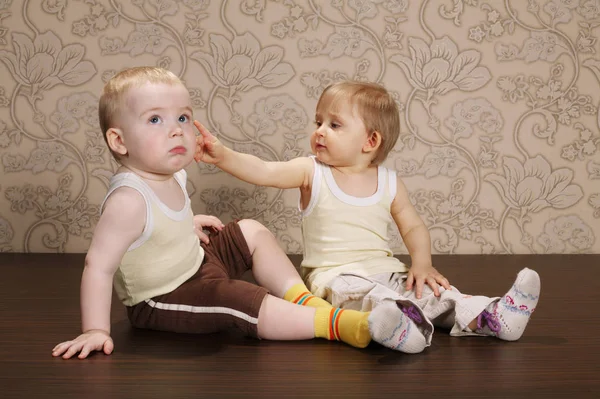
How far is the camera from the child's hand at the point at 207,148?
1.53 metres

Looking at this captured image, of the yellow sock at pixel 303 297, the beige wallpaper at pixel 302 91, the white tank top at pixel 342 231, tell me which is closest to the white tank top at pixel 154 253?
the yellow sock at pixel 303 297

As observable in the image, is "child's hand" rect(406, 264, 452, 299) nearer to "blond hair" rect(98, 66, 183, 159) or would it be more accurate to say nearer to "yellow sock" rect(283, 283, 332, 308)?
"yellow sock" rect(283, 283, 332, 308)

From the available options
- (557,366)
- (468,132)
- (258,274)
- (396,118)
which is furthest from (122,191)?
(468,132)

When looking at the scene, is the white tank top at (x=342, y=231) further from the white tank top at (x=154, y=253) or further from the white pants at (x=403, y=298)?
the white tank top at (x=154, y=253)

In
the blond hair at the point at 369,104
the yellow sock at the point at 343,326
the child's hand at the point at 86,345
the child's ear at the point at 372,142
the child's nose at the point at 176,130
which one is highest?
the blond hair at the point at 369,104

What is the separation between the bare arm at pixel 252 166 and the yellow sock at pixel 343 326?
0.38 meters

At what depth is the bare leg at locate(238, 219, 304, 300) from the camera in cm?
157

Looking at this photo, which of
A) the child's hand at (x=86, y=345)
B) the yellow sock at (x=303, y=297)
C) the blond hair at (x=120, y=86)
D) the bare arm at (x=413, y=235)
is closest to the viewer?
the child's hand at (x=86, y=345)

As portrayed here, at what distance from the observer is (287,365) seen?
122 cm

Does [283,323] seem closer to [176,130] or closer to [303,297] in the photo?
[303,297]

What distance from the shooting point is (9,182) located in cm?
234

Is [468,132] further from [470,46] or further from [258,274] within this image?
[258,274]

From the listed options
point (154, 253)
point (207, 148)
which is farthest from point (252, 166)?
point (154, 253)

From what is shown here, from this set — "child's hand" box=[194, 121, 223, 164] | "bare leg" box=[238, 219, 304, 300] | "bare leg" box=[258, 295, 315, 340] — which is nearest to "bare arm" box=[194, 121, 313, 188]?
"child's hand" box=[194, 121, 223, 164]
